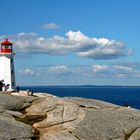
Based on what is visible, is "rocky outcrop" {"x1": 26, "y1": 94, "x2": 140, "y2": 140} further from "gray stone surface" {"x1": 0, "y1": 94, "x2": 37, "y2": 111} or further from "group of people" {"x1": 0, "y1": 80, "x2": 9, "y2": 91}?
"group of people" {"x1": 0, "y1": 80, "x2": 9, "y2": 91}

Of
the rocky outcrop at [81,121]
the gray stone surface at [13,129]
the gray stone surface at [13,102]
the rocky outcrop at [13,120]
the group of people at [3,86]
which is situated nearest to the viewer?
the gray stone surface at [13,129]

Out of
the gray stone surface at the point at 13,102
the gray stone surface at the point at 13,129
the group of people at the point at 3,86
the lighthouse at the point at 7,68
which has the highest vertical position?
the lighthouse at the point at 7,68

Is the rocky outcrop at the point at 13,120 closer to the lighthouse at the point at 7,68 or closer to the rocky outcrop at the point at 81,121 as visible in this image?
the rocky outcrop at the point at 81,121

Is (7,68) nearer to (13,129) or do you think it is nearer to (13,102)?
(13,102)

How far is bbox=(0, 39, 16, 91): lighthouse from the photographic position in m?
54.4

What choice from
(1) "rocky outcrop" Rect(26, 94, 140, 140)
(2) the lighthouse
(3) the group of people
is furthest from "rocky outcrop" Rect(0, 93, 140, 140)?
(2) the lighthouse

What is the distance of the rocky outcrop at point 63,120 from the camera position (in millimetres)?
27547

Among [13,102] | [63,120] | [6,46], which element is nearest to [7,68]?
[6,46]

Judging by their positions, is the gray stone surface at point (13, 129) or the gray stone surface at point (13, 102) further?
the gray stone surface at point (13, 102)

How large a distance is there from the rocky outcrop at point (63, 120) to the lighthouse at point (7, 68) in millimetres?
20378

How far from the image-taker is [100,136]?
28.2m

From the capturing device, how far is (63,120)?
2975 cm

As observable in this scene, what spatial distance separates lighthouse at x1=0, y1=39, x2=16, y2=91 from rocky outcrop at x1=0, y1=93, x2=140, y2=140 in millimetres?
20378

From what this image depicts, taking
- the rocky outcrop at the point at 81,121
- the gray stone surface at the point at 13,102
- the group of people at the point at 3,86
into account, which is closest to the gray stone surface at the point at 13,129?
the rocky outcrop at the point at 81,121
